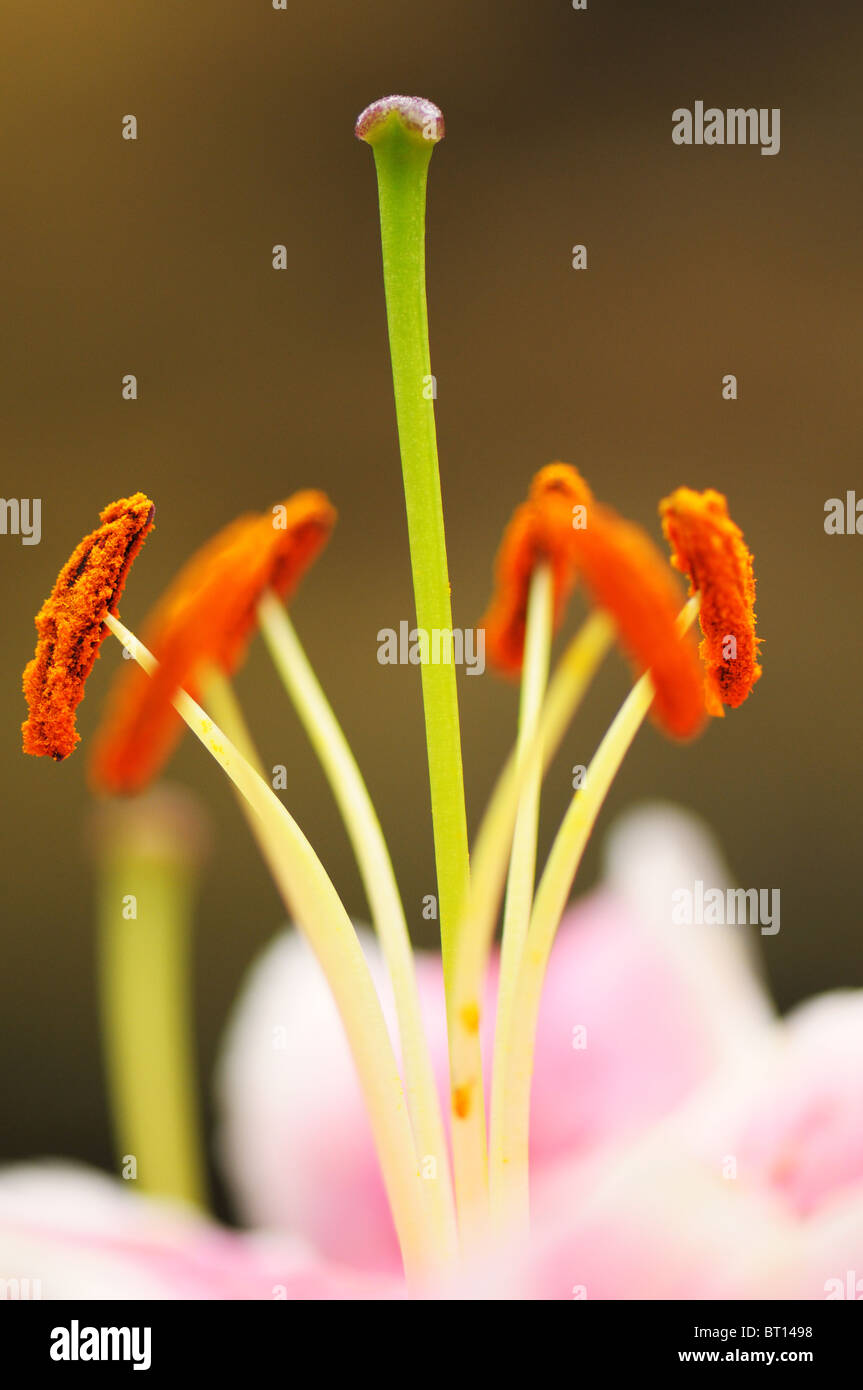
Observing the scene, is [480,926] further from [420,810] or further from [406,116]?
[420,810]

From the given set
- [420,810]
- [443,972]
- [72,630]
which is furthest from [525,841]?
[420,810]

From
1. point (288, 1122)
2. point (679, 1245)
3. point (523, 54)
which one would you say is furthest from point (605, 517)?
point (523, 54)

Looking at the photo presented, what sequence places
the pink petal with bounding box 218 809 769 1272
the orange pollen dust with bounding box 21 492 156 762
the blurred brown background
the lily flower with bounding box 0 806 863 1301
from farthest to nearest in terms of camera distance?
the blurred brown background, the pink petal with bounding box 218 809 769 1272, the orange pollen dust with bounding box 21 492 156 762, the lily flower with bounding box 0 806 863 1301

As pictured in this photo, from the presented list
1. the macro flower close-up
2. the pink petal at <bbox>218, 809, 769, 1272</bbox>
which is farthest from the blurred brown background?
the pink petal at <bbox>218, 809, 769, 1272</bbox>

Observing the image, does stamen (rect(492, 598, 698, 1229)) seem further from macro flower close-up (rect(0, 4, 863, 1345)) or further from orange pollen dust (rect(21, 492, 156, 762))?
orange pollen dust (rect(21, 492, 156, 762))

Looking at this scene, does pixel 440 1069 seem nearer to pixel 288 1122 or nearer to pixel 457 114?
pixel 288 1122
